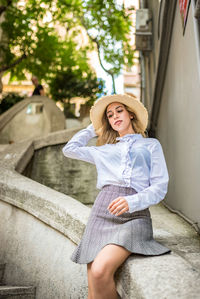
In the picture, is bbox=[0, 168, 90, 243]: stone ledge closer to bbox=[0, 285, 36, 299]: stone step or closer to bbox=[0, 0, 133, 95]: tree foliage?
bbox=[0, 285, 36, 299]: stone step

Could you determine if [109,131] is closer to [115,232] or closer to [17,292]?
[115,232]

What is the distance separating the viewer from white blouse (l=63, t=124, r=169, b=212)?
212 centimetres

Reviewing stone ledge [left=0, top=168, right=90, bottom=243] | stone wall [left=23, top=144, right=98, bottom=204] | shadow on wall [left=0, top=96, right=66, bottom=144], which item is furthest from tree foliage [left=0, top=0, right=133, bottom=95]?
stone ledge [left=0, top=168, right=90, bottom=243]

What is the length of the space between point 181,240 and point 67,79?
15.9m

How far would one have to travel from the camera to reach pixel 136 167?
7.50 ft

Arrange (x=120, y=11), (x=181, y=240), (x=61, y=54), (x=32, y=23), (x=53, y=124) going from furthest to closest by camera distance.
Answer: (x=61, y=54) → (x=32, y=23) → (x=120, y=11) → (x=53, y=124) → (x=181, y=240)

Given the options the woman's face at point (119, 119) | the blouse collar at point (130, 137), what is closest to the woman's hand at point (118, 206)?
the blouse collar at point (130, 137)

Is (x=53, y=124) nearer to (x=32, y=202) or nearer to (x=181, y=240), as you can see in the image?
(x=32, y=202)

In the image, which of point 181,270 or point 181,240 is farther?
point 181,240

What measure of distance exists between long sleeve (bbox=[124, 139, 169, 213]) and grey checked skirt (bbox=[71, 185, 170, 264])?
0.12 metres

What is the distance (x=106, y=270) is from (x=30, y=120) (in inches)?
371

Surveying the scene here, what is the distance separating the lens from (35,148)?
18.9ft

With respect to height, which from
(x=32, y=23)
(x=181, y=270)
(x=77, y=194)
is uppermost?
Result: (x=32, y=23)

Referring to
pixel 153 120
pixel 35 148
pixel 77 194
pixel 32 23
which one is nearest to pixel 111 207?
pixel 77 194
